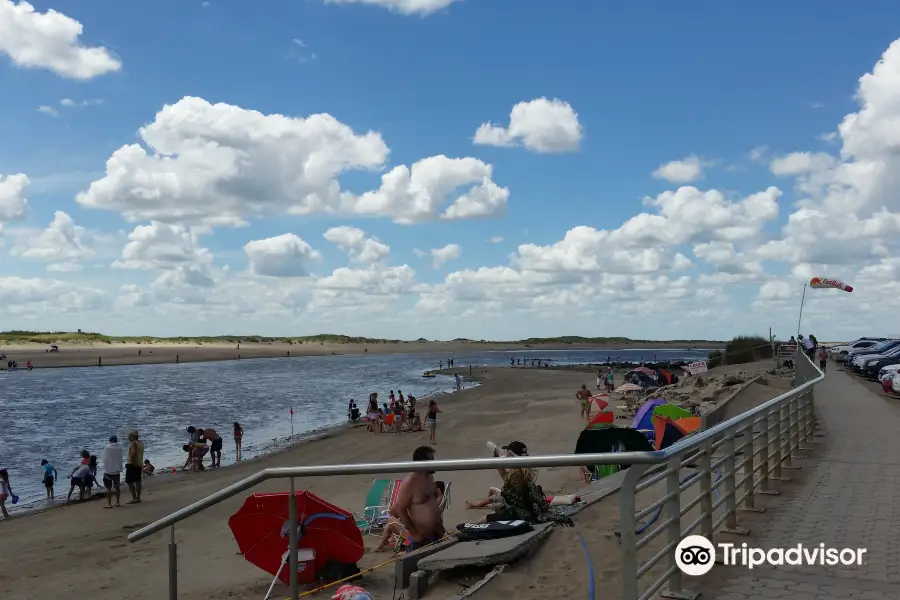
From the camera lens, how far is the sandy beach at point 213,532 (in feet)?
26.0

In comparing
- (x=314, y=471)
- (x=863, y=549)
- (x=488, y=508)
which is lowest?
(x=488, y=508)

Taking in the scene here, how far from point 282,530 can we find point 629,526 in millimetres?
4033

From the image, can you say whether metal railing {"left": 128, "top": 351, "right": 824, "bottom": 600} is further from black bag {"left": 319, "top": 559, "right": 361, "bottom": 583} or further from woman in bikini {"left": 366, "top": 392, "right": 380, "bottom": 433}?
woman in bikini {"left": 366, "top": 392, "right": 380, "bottom": 433}

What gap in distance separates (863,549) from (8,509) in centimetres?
1733

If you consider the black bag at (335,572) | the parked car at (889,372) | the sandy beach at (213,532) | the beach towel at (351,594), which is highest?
the parked car at (889,372)

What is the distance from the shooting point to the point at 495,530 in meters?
6.93

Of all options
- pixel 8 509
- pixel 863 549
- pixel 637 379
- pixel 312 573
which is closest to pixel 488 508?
pixel 312 573

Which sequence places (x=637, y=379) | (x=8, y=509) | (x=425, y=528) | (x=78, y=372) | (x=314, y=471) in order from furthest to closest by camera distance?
(x=78, y=372)
(x=637, y=379)
(x=8, y=509)
(x=425, y=528)
(x=314, y=471)

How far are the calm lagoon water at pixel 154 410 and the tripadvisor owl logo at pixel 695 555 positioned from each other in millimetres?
17229

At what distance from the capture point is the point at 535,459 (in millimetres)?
3920

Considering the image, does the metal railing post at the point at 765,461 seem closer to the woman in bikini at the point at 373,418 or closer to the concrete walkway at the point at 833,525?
the concrete walkway at the point at 833,525

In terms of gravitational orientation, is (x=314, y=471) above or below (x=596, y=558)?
above

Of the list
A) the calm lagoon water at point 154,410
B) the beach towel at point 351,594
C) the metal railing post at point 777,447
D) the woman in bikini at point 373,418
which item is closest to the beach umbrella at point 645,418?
the metal railing post at point 777,447

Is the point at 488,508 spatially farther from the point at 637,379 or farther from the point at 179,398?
the point at 179,398
